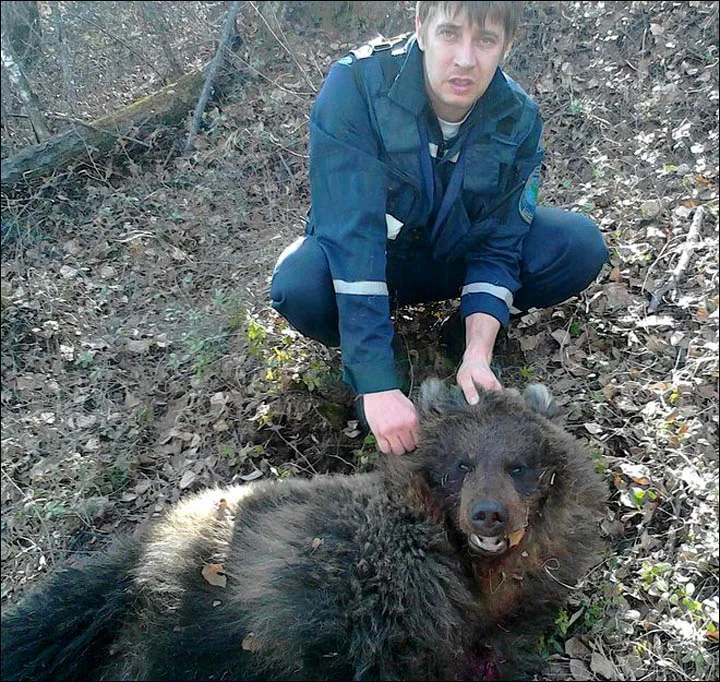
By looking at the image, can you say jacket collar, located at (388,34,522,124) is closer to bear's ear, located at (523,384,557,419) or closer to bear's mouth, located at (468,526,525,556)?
bear's ear, located at (523,384,557,419)

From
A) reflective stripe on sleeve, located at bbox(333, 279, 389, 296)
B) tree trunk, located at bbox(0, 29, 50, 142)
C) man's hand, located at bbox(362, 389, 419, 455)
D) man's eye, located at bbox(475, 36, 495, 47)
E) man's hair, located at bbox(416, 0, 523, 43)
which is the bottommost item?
man's hand, located at bbox(362, 389, 419, 455)

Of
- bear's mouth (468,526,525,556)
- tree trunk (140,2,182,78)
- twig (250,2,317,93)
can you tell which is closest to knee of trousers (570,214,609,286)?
bear's mouth (468,526,525,556)

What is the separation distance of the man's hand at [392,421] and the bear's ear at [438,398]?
108 mm

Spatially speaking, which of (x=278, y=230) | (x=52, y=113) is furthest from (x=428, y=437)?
(x=52, y=113)

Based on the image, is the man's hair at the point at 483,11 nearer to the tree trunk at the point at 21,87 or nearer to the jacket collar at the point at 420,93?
the jacket collar at the point at 420,93

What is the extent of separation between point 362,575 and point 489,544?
55 cm

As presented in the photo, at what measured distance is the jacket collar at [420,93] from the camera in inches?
141

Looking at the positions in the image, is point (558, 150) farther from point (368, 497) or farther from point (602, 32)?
point (368, 497)

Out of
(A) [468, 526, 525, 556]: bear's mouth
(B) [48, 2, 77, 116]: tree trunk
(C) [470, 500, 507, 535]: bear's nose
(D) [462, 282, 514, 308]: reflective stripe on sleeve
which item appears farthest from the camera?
(B) [48, 2, 77, 116]: tree trunk

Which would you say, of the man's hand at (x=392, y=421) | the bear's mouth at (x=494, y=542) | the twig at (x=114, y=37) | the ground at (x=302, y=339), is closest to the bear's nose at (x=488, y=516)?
the bear's mouth at (x=494, y=542)

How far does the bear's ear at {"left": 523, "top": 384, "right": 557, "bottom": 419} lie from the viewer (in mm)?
3523

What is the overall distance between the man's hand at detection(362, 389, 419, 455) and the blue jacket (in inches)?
2.1

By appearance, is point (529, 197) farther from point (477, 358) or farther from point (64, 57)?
point (64, 57)

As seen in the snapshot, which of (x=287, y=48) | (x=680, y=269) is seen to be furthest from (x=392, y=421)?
(x=287, y=48)
